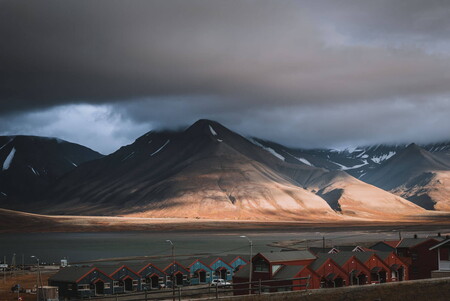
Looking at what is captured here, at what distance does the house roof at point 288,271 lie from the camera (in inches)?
2660

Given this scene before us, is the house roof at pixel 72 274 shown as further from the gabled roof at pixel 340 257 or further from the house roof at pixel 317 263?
the gabled roof at pixel 340 257

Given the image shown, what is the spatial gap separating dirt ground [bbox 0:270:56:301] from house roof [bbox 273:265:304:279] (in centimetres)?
3488

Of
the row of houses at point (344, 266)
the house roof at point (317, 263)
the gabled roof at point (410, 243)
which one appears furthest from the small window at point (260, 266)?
the gabled roof at point (410, 243)

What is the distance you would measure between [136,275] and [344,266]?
3161 cm

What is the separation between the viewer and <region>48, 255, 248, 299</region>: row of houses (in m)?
83.2

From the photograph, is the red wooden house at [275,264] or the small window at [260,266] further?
the small window at [260,266]

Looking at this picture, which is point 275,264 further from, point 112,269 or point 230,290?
point 112,269

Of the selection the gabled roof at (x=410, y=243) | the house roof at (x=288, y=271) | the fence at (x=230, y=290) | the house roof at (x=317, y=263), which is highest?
the gabled roof at (x=410, y=243)

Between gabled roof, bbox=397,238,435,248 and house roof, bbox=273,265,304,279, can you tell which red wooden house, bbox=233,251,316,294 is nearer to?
house roof, bbox=273,265,304,279

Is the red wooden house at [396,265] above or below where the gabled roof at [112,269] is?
below

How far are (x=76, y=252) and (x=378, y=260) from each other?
116 metres

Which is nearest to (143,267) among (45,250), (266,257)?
(266,257)

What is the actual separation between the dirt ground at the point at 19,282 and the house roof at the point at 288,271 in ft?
114

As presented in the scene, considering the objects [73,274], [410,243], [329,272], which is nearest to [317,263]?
[329,272]
